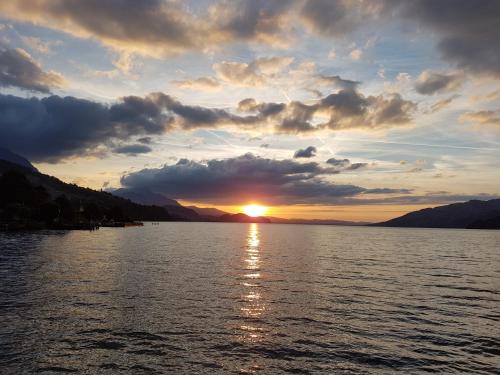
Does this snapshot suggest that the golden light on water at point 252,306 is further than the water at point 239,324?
Yes

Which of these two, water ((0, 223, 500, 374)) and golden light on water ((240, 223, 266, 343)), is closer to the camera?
water ((0, 223, 500, 374))

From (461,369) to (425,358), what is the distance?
2189mm

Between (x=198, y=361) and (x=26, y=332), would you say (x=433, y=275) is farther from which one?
(x=26, y=332)

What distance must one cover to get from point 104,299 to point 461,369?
1286 inches

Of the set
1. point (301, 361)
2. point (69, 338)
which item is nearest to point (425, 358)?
point (301, 361)

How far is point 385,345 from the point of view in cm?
2747

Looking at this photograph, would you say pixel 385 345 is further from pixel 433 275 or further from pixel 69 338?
pixel 433 275

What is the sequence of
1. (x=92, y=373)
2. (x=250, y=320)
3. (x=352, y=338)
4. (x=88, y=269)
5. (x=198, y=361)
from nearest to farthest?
1. (x=92, y=373)
2. (x=198, y=361)
3. (x=352, y=338)
4. (x=250, y=320)
5. (x=88, y=269)

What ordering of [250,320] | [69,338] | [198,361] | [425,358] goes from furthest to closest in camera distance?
[250,320]
[69,338]
[425,358]
[198,361]

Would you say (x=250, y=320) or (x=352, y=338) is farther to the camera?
(x=250, y=320)

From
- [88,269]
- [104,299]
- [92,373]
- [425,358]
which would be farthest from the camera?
[88,269]

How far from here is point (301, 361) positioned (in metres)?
24.1

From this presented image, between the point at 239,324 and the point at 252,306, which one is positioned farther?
the point at 252,306

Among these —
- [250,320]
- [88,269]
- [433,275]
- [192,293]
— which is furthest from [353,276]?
[88,269]
